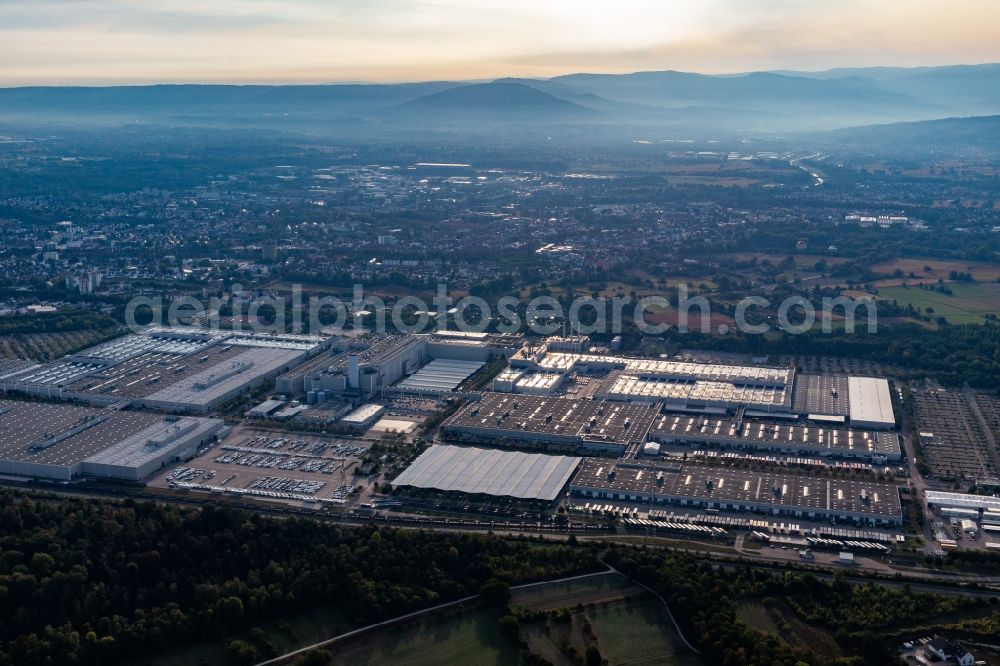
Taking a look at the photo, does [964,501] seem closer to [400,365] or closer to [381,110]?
[400,365]

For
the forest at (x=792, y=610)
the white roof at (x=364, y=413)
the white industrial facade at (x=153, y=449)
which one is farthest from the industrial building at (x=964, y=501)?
the white industrial facade at (x=153, y=449)

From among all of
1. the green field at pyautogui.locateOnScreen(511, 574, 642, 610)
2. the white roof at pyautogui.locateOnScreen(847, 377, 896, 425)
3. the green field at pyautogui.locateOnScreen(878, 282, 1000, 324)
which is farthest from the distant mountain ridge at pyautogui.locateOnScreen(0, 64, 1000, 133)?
the green field at pyautogui.locateOnScreen(511, 574, 642, 610)

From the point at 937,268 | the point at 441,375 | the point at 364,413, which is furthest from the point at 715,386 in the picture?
the point at 937,268

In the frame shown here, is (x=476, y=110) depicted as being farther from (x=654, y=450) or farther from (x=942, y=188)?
(x=654, y=450)

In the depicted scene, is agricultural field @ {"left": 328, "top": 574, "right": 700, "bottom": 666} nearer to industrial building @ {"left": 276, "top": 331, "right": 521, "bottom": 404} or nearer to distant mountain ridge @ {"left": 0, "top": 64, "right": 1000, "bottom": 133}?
industrial building @ {"left": 276, "top": 331, "right": 521, "bottom": 404}

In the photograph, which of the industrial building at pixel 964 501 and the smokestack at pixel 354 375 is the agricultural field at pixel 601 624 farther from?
the smokestack at pixel 354 375

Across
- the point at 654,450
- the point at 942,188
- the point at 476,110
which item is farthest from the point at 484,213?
the point at 476,110
